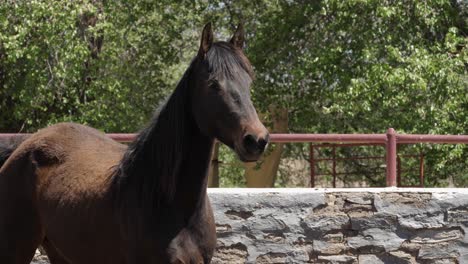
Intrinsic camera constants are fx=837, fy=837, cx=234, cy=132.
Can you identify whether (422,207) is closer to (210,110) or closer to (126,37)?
(210,110)

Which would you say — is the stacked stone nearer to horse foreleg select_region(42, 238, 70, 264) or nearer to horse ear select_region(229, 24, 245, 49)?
horse foreleg select_region(42, 238, 70, 264)

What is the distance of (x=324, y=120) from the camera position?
1691 centimetres

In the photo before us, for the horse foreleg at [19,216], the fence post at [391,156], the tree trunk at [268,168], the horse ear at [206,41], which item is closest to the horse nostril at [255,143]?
the horse ear at [206,41]

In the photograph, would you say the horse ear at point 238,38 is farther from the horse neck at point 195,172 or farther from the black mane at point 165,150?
the horse neck at point 195,172

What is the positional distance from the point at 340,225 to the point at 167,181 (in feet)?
8.31

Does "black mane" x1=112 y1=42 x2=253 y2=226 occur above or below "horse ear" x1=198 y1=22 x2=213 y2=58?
below

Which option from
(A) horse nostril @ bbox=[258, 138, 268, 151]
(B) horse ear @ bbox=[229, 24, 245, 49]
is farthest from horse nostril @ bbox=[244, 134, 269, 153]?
(B) horse ear @ bbox=[229, 24, 245, 49]

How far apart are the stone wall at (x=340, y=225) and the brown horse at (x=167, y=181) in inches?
71.6

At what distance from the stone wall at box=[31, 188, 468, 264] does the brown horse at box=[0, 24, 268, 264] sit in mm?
1819

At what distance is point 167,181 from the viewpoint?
159 inches

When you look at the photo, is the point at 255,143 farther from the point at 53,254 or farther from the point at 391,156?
the point at 391,156

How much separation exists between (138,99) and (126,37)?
53.6 inches

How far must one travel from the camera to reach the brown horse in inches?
153

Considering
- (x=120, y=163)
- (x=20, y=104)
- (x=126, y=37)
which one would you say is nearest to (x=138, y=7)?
(x=126, y=37)
